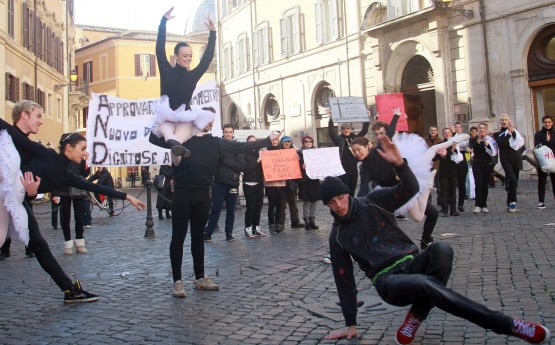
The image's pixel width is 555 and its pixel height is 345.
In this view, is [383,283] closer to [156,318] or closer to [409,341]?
[409,341]

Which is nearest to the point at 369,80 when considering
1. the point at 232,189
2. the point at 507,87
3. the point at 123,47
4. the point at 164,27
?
the point at 507,87

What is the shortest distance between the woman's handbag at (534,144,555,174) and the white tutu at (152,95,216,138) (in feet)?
27.8

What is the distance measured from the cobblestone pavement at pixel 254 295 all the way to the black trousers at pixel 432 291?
574 mm

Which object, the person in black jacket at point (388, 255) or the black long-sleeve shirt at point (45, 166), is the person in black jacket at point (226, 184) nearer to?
the black long-sleeve shirt at point (45, 166)

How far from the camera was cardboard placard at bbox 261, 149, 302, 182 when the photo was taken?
10.9 m

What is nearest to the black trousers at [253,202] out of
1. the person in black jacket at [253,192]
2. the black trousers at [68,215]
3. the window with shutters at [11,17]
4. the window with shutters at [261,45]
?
the person in black jacket at [253,192]

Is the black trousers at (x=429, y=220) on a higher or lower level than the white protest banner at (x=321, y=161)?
lower

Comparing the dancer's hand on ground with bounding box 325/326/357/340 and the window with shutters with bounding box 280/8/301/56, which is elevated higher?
the window with shutters with bounding box 280/8/301/56

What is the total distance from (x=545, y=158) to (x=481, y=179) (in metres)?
1.30

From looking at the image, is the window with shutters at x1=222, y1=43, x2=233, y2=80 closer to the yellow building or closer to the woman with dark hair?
the yellow building

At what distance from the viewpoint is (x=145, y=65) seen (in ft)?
185

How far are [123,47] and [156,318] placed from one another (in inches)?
2124

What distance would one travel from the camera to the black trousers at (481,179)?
12.2 metres

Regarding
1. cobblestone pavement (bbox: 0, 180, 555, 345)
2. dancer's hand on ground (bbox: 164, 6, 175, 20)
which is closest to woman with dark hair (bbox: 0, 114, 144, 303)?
cobblestone pavement (bbox: 0, 180, 555, 345)
